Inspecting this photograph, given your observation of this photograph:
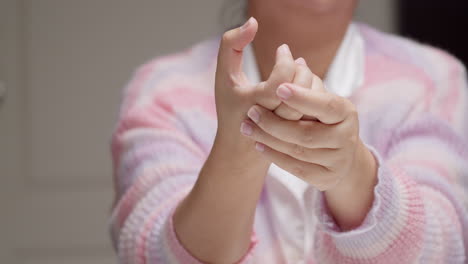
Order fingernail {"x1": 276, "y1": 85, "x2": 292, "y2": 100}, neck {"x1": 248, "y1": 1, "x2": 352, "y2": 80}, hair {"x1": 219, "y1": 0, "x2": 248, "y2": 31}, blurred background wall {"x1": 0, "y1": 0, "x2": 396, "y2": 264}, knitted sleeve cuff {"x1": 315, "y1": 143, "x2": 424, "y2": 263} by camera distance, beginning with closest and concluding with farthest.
Answer: fingernail {"x1": 276, "y1": 85, "x2": 292, "y2": 100} < knitted sleeve cuff {"x1": 315, "y1": 143, "x2": 424, "y2": 263} < neck {"x1": 248, "y1": 1, "x2": 352, "y2": 80} < hair {"x1": 219, "y1": 0, "x2": 248, "y2": 31} < blurred background wall {"x1": 0, "y1": 0, "x2": 396, "y2": 264}

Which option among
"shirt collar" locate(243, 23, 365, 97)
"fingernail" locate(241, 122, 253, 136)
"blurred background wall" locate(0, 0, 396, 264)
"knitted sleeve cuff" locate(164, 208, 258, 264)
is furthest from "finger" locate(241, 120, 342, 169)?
"blurred background wall" locate(0, 0, 396, 264)

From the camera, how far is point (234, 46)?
→ 20.7 inches

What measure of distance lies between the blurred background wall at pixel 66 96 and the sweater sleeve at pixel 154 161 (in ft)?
3.00

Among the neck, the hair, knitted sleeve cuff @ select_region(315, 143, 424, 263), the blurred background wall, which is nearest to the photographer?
knitted sleeve cuff @ select_region(315, 143, 424, 263)

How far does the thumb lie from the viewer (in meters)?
0.51

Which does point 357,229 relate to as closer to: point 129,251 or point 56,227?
point 129,251

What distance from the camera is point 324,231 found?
1.97 ft

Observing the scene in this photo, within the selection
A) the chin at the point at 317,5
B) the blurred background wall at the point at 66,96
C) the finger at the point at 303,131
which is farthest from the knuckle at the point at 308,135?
the blurred background wall at the point at 66,96

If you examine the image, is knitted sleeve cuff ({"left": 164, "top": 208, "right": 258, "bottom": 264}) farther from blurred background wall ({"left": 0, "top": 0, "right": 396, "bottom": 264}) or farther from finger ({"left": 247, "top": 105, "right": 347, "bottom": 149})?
blurred background wall ({"left": 0, "top": 0, "right": 396, "bottom": 264})

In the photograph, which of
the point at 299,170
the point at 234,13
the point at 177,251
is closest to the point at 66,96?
the point at 234,13

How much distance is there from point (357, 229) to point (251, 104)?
0.15 meters

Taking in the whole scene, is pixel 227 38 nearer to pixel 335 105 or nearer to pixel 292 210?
pixel 335 105

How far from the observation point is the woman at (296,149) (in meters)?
0.52

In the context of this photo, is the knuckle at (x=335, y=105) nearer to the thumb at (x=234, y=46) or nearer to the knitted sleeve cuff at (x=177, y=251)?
the thumb at (x=234, y=46)
